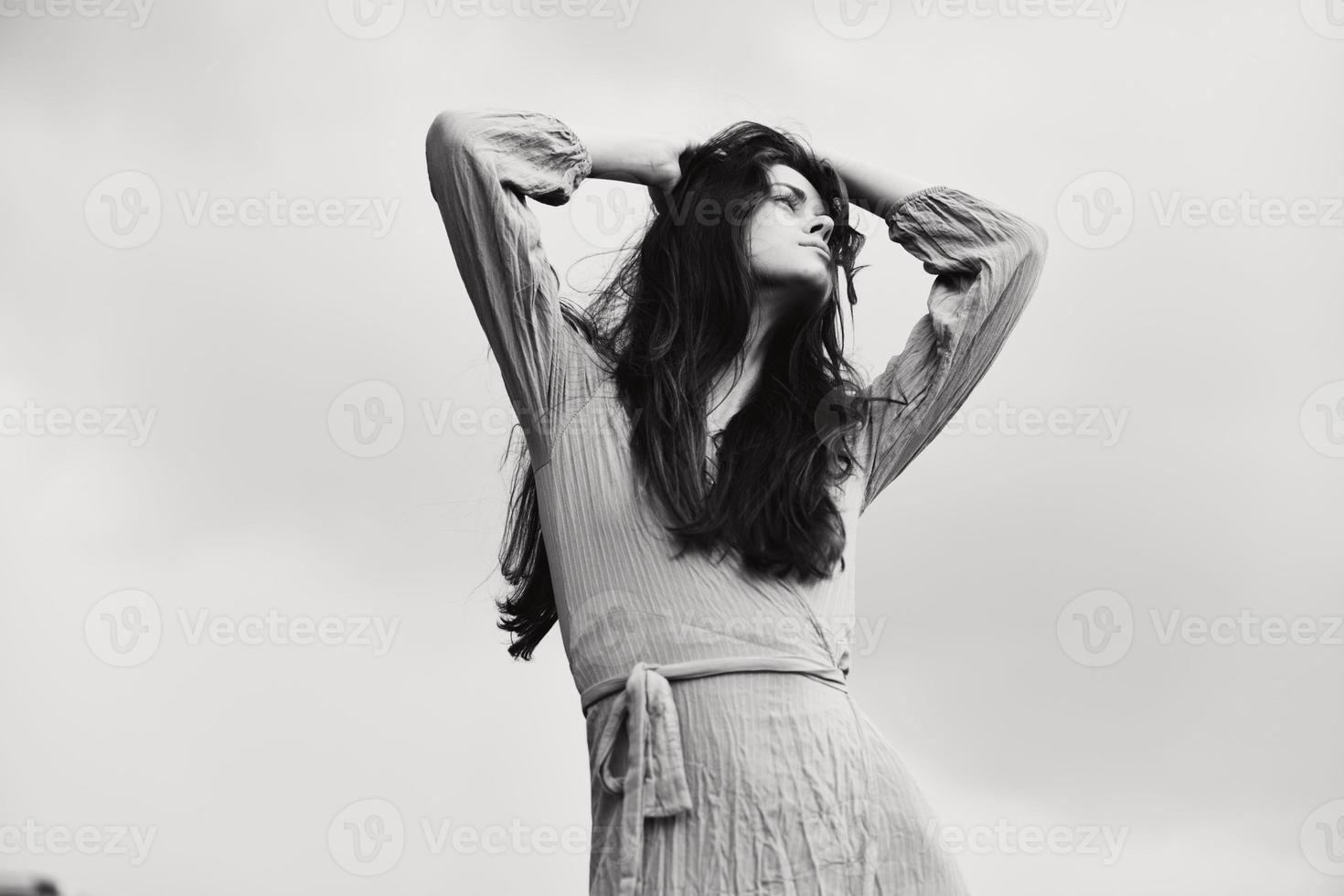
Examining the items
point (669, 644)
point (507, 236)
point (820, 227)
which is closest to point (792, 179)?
point (820, 227)

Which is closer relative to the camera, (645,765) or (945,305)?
(645,765)

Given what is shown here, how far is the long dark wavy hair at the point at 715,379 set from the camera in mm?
3955

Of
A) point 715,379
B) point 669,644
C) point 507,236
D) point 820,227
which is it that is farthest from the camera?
point 820,227

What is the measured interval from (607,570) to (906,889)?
1004mm

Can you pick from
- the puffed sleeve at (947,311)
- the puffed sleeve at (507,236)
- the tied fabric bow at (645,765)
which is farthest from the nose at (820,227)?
the tied fabric bow at (645,765)

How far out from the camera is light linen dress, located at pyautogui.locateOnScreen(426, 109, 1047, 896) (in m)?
3.57

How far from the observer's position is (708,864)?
3.53 meters

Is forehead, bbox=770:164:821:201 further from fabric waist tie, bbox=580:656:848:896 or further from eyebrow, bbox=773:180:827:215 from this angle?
fabric waist tie, bbox=580:656:848:896

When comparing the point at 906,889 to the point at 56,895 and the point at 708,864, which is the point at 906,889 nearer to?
the point at 708,864

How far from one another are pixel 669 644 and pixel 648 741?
24 cm

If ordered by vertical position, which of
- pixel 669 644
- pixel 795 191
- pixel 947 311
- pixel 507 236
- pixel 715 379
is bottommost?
pixel 669 644

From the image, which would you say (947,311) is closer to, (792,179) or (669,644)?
(792,179)

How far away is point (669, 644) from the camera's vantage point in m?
3.72

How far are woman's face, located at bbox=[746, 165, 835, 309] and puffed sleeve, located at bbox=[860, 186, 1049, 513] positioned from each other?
0.95 ft
